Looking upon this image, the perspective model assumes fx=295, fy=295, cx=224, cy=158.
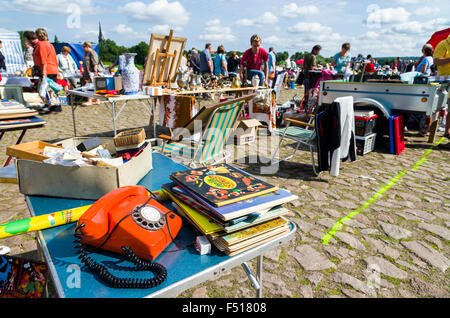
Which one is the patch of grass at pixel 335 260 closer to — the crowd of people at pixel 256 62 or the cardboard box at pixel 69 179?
the cardboard box at pixel 69 179

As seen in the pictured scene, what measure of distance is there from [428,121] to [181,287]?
8.81m

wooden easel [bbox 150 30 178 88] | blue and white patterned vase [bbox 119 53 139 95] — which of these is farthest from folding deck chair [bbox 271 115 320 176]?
blue and white patterned vase [bbox 119 53 139 95]

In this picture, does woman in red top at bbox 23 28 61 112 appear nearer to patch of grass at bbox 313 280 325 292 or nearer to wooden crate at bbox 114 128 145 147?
wooden crate at bbox 114 128 145 147

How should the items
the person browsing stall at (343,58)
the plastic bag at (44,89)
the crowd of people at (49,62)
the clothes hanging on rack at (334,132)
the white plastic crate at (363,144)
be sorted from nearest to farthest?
the clothes hanging on rack at (334,132), the white plastic crate at (363,144), the crowd of people at (49,62), the plastic bag at (44,89), the person browsing stall at (343,58)

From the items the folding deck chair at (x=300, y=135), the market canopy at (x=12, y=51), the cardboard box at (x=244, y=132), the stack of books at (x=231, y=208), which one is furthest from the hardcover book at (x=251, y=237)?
the market canopy at (x=12, y=51)

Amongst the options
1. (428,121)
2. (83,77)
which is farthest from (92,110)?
(428,121)

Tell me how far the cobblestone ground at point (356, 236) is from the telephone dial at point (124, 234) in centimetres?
141

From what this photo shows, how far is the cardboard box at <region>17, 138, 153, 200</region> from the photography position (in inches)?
60.1

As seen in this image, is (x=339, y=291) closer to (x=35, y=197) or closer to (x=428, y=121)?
(x=35, y=197)

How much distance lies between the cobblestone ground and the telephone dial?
4.62ft

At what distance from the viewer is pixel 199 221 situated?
1271 mm

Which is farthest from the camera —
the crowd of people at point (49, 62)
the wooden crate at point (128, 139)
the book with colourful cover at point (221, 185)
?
the crowd of people at point (49, 62)

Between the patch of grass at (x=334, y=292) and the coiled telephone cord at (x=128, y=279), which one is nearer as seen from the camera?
the coiled telephone cord at (x=128, y=279)

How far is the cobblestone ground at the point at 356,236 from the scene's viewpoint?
96.2 inches
